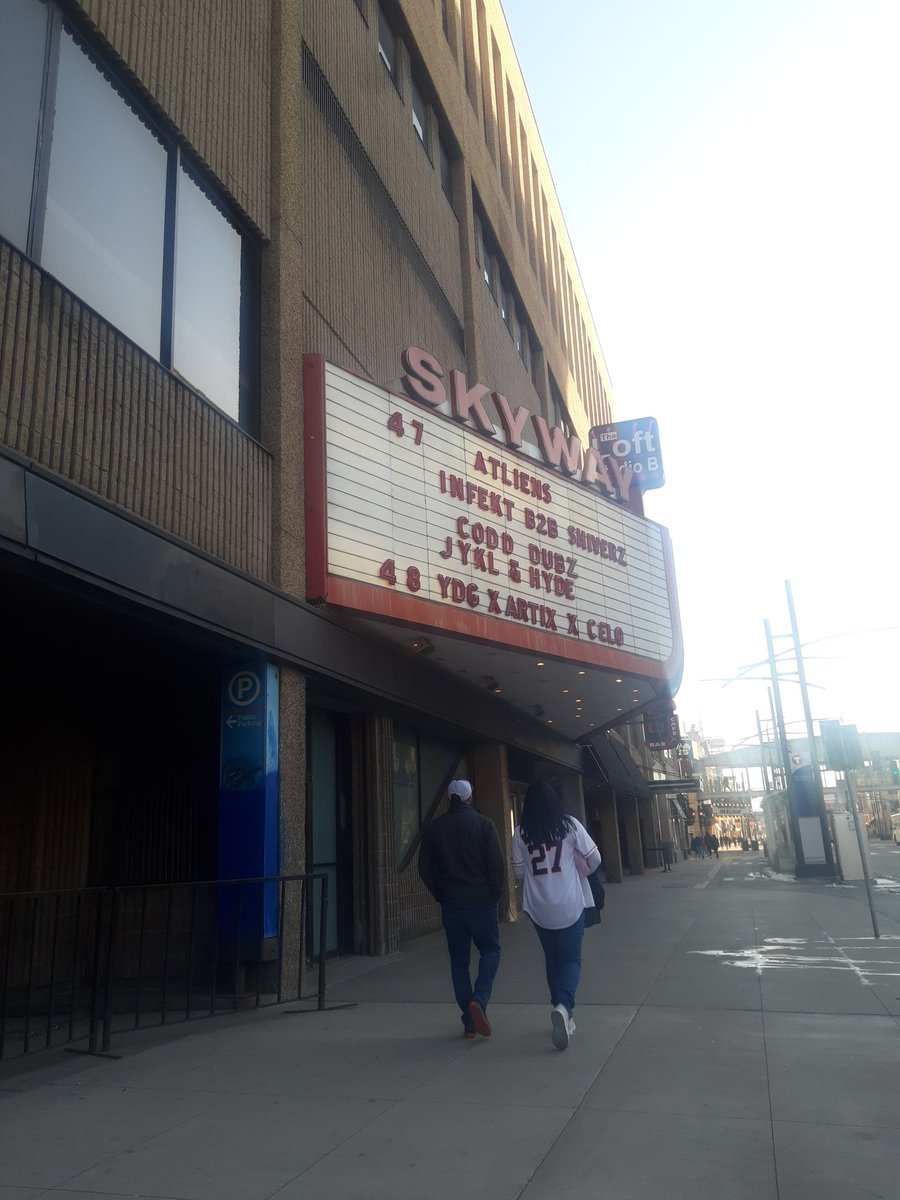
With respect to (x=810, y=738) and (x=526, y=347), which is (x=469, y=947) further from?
(x=810, y=738)

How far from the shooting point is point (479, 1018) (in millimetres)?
6082

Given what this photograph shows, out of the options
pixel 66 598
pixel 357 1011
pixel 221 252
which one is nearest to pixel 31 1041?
pixel 357 1011

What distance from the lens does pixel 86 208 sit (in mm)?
7340

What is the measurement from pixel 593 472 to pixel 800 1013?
10.1 meters

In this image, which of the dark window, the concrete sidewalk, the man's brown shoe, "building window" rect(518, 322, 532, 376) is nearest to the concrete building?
the dark window

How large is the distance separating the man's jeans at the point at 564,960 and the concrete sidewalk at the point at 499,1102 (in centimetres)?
33

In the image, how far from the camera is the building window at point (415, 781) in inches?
531

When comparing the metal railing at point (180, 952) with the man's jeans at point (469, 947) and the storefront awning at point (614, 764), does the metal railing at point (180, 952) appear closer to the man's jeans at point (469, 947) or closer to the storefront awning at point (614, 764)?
the man's jeans at point (469, 947)

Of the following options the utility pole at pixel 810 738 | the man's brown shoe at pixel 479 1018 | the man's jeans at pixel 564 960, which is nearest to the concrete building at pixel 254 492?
the man's brown shoe at pixel 479 1018

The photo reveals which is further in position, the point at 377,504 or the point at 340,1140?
the point at 377,504

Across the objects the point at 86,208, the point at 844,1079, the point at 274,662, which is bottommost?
the point at 844,1079

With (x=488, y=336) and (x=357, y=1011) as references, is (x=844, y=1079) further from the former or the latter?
(x=488, y=336)

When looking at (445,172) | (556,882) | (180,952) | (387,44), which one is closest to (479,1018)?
(556,882)

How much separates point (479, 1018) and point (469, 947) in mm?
450
